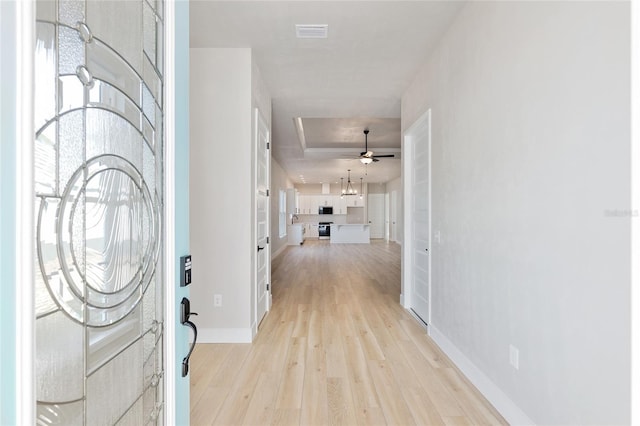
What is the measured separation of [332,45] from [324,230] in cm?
1235

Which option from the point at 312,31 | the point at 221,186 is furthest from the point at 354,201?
the point at 312,31

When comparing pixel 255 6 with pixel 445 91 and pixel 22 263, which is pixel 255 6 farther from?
pixel 22 263

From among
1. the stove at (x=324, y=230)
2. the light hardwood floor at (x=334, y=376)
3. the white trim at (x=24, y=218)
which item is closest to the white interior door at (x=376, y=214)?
the stove at (x=324, y=230)

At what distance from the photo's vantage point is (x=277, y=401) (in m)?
2.09

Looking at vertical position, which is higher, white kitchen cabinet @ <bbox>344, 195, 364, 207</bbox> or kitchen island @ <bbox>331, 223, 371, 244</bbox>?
white kitchen cabinet @ <bbox>344, 195, 364, 207</bbox>

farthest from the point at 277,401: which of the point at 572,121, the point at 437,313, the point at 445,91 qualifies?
the point at 445,91

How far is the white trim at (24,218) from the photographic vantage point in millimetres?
526

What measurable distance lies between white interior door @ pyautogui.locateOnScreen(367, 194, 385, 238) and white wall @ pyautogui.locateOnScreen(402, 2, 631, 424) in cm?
1288

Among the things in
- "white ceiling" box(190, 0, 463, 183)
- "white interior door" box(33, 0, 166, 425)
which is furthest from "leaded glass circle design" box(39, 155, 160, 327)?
"white ceiling" box(190, 0, 463, 183)

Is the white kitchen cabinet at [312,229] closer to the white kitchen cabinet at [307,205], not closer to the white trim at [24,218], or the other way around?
the white kitchen cabinet at [307,205]

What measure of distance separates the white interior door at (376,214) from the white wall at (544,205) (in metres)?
12.9

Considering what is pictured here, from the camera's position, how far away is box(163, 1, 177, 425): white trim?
100 centimetres
